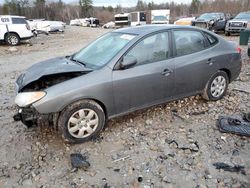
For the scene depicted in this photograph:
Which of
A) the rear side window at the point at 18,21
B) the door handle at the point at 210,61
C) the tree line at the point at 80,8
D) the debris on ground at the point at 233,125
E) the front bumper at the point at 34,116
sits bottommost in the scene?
the debris on ground at the point at 233,125

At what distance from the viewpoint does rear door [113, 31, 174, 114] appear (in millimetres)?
3928

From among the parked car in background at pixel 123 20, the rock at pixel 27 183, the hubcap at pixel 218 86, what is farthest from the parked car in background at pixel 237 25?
the parked car in background at pixel 123 20

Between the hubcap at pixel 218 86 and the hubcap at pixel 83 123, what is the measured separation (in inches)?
98.2

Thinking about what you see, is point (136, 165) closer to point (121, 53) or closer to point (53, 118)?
point (53, 118)

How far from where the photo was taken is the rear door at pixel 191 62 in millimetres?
4434

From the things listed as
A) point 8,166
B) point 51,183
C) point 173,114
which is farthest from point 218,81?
point 8,166

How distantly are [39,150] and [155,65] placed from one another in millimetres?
2143

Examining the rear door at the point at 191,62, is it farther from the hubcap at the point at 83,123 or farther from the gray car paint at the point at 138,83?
→ the hubcap at the point at 83,123

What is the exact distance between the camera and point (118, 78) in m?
3.84

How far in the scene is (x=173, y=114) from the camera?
4.72m

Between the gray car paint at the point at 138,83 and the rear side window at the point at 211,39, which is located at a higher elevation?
A: the rear side window at the point at 211,39

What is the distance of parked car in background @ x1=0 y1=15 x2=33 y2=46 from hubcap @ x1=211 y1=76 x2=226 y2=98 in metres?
14.2

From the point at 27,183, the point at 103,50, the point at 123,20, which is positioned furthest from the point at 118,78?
the point at 123,20

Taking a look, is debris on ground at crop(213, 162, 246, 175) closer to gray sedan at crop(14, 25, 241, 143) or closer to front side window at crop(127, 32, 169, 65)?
gray sedan at crop(14, 25, 241, 143)
